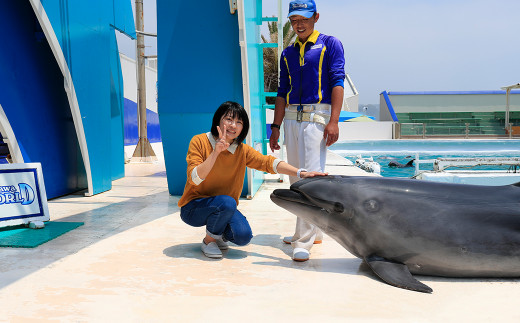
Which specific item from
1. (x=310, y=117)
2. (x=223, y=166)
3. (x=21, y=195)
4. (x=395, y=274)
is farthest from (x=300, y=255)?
(x=21, y=195)

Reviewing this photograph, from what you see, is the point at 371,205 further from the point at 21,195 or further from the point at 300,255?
the point at 21,195

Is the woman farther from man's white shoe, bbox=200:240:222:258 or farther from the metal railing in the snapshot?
the metal railing

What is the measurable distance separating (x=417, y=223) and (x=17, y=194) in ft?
11.7

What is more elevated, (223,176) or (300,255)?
(223,176)

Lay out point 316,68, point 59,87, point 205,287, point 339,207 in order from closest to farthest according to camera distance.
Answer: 1. point 205,287
2. point 339,207
3. point 316,68
4. point 59,87

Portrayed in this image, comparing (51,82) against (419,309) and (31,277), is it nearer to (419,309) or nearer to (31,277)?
(31,277)

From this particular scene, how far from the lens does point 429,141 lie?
857 inches

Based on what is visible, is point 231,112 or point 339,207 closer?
point 339,207

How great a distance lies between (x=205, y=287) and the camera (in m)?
2.76

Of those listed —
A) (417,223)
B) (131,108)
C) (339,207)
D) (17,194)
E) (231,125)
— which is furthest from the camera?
(131,108)

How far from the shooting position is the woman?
3293 millimetres

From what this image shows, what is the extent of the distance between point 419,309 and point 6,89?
527 cm

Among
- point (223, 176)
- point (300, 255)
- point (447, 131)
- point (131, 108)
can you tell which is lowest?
point (447, 131)

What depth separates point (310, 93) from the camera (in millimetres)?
3592
